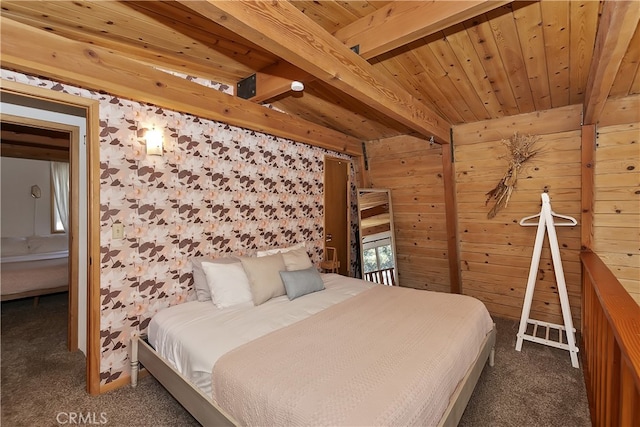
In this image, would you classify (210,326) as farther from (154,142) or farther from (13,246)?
(13,246)

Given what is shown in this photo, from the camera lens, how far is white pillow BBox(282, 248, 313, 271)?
2840mm

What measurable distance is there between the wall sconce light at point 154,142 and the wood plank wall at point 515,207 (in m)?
3.25

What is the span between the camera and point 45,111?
8.04 feet

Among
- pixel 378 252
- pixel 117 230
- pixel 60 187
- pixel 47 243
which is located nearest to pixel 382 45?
pixel 117 230

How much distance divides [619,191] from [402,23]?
268cm

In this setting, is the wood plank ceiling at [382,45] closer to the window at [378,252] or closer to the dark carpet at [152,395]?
the window at [378,252]

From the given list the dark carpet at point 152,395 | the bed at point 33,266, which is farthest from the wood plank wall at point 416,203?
the bed at point 33,266

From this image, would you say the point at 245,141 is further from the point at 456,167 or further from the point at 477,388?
the point at 477,388

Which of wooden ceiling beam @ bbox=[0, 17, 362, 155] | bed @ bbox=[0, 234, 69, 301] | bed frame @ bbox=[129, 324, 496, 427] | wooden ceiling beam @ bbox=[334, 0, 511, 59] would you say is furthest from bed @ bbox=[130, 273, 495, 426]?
bed @ bbox=[0, 234, 69, 301]

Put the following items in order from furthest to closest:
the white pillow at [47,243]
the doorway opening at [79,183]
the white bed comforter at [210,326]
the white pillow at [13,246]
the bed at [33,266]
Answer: the white pillow at [47,243]
the white pillow at [13,246]
the bed at [33,266]
the doorway opening at [79,183]
the white bed comforter at [210,326]

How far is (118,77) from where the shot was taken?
2.07 meters

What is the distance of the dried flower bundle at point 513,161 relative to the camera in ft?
10.2

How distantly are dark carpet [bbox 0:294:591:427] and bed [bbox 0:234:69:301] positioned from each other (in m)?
1.14

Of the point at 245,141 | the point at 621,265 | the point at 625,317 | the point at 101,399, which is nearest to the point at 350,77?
the point at 245,141
